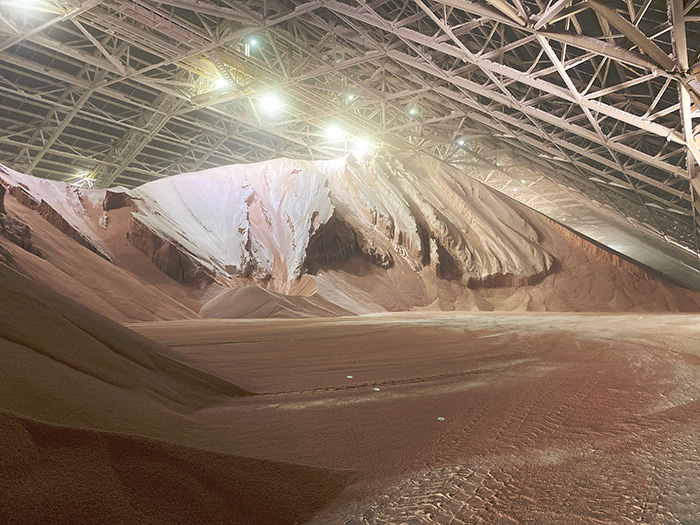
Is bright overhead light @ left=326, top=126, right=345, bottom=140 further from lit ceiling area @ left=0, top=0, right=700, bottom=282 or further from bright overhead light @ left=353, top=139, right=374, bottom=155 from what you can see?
bright overhead light @ left=353, top=139, right=374, bottom=155

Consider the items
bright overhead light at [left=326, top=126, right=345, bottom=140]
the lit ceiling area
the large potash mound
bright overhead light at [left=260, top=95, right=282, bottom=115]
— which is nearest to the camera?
the lit ceiling area

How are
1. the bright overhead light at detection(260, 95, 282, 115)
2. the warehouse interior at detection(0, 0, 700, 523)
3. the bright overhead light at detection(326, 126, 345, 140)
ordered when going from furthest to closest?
the bright overhead light at detection(326, 126, 345, 140) < the bright overhead light at detection(260, 95, 282, 115) < the warehouse interior at detection(0, 0, 700, 523)

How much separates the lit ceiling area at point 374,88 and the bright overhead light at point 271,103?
0.09 meters

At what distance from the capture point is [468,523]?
1.45m

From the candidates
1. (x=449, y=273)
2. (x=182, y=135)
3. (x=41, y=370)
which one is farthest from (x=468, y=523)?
(x=182, y=135)

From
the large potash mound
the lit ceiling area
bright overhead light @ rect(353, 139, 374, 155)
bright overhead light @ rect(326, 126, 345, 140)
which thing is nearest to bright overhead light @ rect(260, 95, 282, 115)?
the lit ceiling area

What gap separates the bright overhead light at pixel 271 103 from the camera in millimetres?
19172

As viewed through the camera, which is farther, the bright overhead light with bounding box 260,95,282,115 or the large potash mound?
the bright overhead light with bounding box 260,95,282,115

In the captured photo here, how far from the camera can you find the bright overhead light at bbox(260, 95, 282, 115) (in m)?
19.2

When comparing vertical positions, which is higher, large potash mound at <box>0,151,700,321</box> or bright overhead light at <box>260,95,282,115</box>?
bright overhead light at <box>260,95,282,115</box>

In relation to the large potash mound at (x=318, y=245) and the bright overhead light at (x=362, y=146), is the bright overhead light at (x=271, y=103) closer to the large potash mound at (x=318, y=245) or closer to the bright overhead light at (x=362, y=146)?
the large potash mound at (x=318, y=245)

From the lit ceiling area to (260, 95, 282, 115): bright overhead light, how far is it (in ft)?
0.29

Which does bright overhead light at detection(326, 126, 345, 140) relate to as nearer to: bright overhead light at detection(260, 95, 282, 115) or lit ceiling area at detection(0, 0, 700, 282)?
lit ceiling area at detection(0, 0, 700, 282)

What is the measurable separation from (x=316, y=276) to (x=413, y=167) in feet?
34.9
